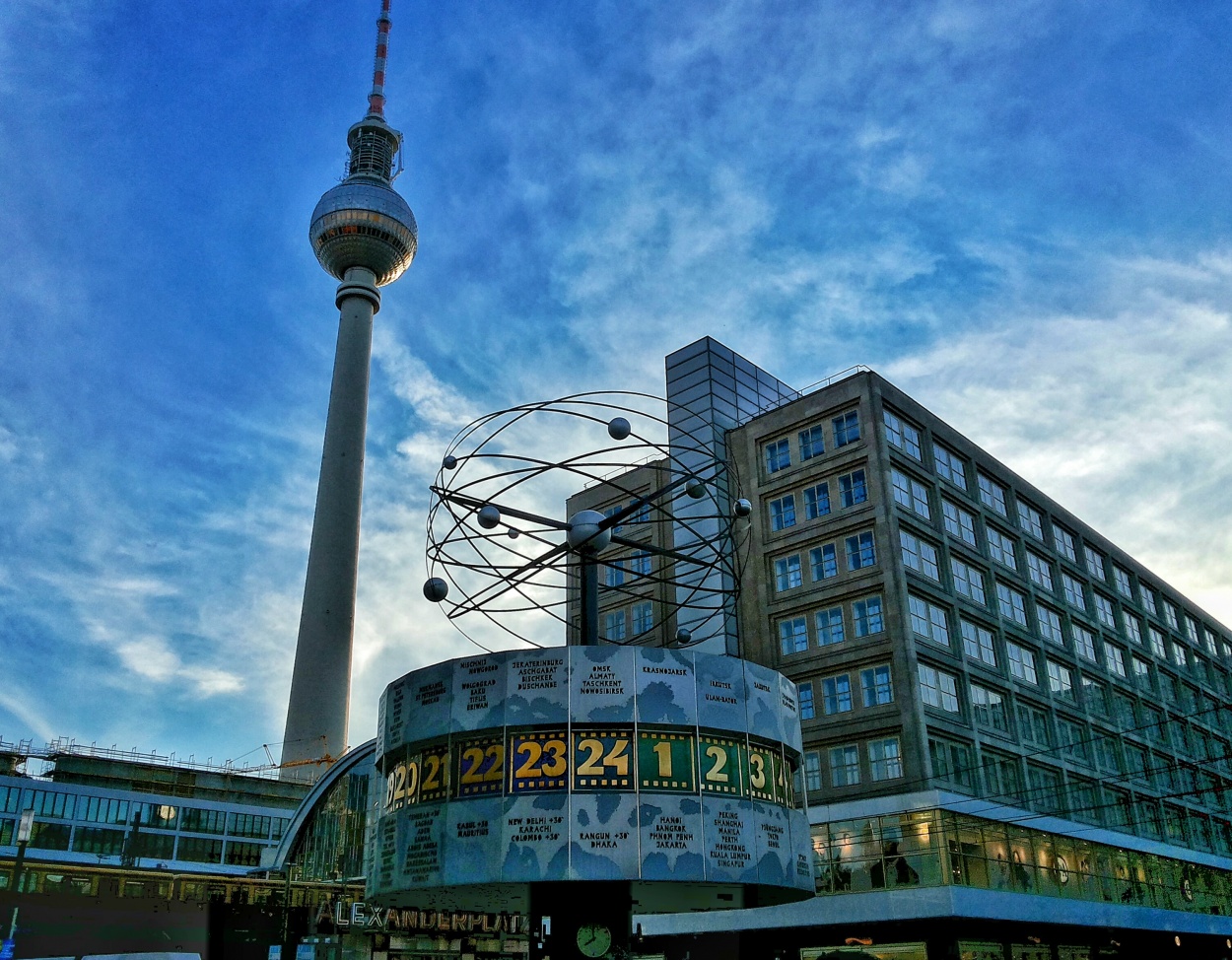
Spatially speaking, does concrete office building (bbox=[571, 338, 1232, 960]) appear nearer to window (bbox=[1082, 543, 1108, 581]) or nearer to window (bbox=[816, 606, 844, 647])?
window (bbox=[816, 606, 844, 647])


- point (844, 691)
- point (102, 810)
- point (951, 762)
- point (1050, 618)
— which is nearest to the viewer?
point (951, 762)

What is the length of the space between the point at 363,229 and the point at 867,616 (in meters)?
102

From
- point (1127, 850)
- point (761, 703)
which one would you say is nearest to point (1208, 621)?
point (1127, 850)

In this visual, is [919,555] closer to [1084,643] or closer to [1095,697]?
[1095,697]

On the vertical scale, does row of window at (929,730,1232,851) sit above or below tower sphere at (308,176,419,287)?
below

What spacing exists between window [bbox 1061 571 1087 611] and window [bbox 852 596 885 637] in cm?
2210

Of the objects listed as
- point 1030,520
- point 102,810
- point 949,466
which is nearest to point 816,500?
point 949,466

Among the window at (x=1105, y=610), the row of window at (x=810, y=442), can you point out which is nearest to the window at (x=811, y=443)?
the row of window at (x=810, y=442)

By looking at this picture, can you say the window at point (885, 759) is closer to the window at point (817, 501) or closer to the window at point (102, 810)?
the window at point (817, 501)

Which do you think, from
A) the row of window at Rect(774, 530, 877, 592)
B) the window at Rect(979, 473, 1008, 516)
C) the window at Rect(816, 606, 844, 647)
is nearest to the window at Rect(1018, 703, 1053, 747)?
the window at Rect(816, 606, 844, 647)

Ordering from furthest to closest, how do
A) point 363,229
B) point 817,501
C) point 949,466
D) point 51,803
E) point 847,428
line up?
point 363,229 < point 51,803 < point 949,466 < point 817,501 < point 847,428

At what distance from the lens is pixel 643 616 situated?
228 ft

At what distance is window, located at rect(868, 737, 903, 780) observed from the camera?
5300 centimetres

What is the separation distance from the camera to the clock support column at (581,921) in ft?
79.7
